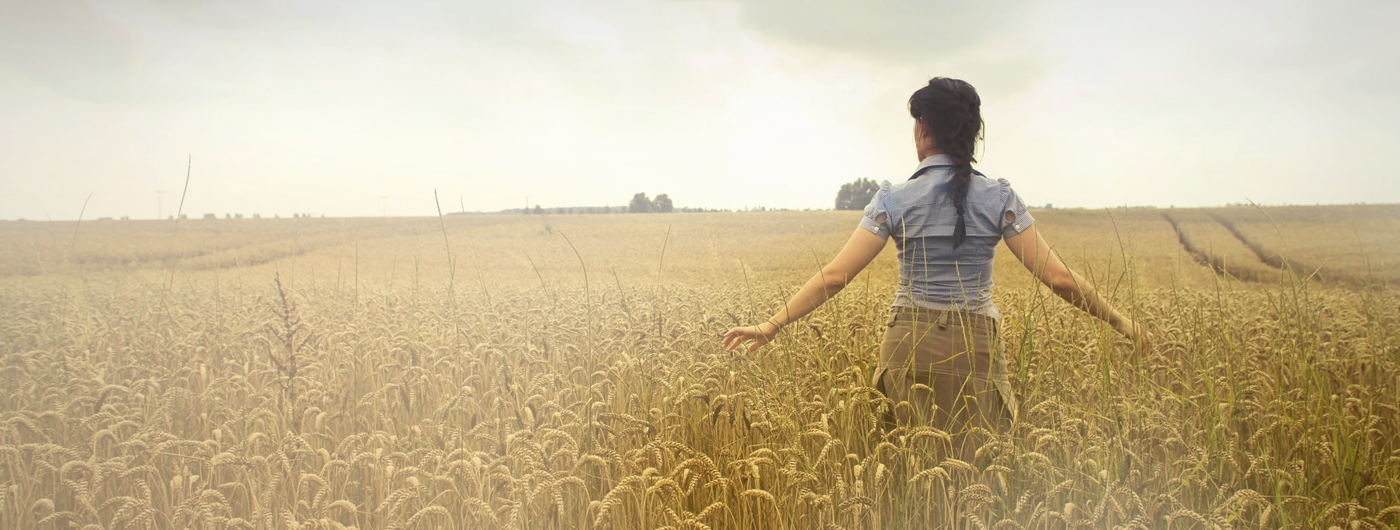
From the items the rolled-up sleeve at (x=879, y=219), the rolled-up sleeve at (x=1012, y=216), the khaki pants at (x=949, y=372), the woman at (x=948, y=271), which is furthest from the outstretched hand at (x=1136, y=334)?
the rolled-up sleeve at (x=879, y=219)

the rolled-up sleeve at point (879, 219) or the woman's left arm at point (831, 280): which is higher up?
the rolled-up sleeve at point (879, 219)

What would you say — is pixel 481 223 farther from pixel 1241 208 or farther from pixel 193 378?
pixel 1241 208

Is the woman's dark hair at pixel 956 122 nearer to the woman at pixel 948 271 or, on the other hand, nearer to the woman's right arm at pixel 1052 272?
the woman at pixel 948 271

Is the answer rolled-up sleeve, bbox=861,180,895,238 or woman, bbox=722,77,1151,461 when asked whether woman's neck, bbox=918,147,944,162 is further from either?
rolled-up sleeve, bbox=861,180,895,238

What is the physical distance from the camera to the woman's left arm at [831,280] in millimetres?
2453

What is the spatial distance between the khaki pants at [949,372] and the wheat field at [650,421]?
0.10 metres

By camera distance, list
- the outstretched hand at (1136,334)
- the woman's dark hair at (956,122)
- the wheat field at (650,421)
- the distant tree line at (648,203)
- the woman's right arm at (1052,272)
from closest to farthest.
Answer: the wheat field at (650,421) < the woman's dark hair at (956,122) < the woman's right arm at (1052,272) < the outstretched hand at (1136,334) < the distant tree line at (648,203)

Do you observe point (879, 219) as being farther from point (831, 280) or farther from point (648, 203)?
point (648, 203)

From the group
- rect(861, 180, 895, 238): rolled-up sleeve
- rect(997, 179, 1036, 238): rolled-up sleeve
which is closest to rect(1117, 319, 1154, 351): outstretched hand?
rect(997, 179, 1036, 238): rolled-up sleeve

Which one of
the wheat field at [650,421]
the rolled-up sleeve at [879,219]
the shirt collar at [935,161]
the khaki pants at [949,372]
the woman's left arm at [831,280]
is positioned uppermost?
the shirt collar at [935,161]

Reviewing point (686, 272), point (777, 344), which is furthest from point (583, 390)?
point (686, 272)

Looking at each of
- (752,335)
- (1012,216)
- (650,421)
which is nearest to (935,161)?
(1012,216)

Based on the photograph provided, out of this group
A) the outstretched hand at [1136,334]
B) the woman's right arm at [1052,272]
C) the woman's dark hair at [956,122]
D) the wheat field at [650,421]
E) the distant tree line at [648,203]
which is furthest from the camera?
the distant tree line at [648,203]

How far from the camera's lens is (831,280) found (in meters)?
2.46
